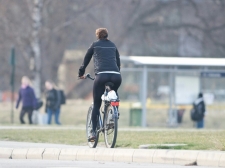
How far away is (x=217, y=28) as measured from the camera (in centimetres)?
4672

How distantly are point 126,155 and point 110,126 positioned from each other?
3.50 ft

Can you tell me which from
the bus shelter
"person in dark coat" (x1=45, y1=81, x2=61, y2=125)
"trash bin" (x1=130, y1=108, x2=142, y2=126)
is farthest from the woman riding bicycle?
"person in dark coat" (x1=45, y1=81, x2=61, y2=125)

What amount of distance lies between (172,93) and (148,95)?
1444 mm

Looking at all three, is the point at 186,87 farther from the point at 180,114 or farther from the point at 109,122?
the point at 109,122

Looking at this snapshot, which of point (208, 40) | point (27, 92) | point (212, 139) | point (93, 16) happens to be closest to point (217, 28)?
point (208, 40)

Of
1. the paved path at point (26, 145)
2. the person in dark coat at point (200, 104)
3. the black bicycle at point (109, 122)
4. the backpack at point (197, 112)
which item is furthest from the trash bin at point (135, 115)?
the black bicycle at point (109, 122)

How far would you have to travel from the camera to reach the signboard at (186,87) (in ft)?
96.0

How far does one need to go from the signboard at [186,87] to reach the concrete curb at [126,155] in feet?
54.2

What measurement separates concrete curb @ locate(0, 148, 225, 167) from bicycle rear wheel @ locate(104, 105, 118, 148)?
1.62 feet

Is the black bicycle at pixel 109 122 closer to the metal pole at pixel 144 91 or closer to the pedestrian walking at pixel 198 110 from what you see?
the metal pole at pixel 144 91

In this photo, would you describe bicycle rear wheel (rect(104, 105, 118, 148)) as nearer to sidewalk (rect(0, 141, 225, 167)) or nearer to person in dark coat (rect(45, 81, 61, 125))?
sidewalk (rect(0, 141, 225, 167))

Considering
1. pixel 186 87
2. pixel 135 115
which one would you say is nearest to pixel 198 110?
pixel 186 87

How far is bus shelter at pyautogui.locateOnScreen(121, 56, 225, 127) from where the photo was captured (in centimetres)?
2848

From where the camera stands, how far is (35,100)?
91.0 feet
